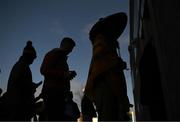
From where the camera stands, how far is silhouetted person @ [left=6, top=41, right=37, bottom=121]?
15.3 ft

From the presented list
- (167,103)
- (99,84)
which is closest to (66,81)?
(99,84)

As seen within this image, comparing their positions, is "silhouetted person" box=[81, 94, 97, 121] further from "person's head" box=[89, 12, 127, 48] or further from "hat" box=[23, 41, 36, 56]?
"person's head" box=[89, 12, 127, 48]

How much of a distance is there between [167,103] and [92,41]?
1493 mm

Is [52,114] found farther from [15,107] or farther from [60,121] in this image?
[15,107]

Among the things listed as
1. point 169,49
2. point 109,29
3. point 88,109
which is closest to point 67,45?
point 109,29

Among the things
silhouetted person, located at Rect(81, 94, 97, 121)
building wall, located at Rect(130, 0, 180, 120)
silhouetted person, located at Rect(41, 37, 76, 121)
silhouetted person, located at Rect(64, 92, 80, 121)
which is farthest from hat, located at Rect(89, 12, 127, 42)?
silhouetted person, located at Rect(81, 94, 97, 121)

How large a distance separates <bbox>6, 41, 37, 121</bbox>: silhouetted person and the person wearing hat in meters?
1.67

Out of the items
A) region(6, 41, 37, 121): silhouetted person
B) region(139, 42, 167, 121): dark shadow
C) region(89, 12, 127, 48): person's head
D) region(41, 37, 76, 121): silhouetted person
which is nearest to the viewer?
region(89, 12, 127, 48): person's head

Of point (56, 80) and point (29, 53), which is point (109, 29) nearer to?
point (56, 80)

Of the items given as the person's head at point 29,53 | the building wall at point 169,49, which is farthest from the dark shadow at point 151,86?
the person's head at point 29,53

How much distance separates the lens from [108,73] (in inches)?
136

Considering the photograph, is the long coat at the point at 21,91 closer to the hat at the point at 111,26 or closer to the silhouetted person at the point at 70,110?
the silhouetted person at the point at 70,110

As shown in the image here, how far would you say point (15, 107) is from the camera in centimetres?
464

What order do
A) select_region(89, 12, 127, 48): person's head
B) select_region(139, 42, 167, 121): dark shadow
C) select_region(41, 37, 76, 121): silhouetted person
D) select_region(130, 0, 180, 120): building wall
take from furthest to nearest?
1. select_region(41, 37, 76, 121): silhouetted person
2. select_region(139, 42, 167, 121): dark shadow
3. select_region(89, 12, 127, 48): person's head
4. select_region(130, 0, 180, 120): building wall
